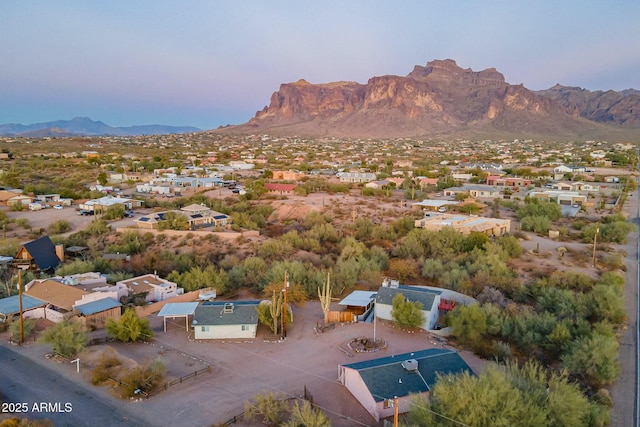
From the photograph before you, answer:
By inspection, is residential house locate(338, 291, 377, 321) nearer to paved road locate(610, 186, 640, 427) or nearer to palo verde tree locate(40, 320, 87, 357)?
paved road locate(610, 186, 640, 427)

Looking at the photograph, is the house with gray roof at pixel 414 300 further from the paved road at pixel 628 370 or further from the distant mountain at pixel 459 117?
the distant mountain at pixel 459 117

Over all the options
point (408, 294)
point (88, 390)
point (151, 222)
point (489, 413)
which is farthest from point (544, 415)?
point (151, 222)

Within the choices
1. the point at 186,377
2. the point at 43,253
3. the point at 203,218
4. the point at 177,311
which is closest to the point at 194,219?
the point at 203,218

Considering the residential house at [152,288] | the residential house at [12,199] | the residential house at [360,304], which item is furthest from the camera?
the residential house at [12,199]

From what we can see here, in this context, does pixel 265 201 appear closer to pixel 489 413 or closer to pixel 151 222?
pixel 151 222

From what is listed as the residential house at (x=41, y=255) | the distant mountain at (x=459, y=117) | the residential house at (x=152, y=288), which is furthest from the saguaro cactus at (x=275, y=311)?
the distant mountain at (x=459, y=117)

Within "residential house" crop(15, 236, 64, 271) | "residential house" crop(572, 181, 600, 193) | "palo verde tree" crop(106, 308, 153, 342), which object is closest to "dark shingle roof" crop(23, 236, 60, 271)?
"residential house" crop(15, 236, 64, 271)
